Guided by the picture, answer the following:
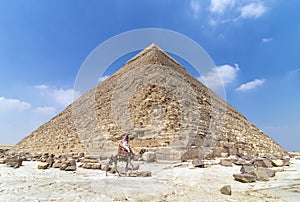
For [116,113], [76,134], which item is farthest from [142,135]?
[76,134]

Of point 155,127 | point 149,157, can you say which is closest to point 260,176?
point 149,157

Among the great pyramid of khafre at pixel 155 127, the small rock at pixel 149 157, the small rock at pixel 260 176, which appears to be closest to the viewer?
the small rock at pixel 260 176

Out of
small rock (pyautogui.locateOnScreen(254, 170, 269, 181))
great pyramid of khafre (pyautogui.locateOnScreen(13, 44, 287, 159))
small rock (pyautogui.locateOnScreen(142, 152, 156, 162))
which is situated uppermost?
great pyramid of khafre (pyautogui.locateOnScreen(13, 44, 287, 159))

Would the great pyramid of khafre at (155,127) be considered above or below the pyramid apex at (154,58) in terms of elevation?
below

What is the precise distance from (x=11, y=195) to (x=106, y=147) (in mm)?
9414

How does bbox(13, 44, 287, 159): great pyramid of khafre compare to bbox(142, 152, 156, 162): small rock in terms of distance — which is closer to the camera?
bbox(142, 152, 156, 162): small rock

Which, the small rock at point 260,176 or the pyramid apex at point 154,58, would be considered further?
the pyramid apex at point 154,58

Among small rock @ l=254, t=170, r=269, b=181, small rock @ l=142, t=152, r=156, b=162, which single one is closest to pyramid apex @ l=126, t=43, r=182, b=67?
small rock @ l=142, t=152, r=156, b=162

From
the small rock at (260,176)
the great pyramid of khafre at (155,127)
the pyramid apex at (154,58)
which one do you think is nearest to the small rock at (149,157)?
the great pyramid of khafre at (155,127)

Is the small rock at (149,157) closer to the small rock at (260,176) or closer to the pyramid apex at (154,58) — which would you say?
the small rock at (260,176)

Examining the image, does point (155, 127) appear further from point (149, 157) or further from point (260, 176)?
point (260, 176)

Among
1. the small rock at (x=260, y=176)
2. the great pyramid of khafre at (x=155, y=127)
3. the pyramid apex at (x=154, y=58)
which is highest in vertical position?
the pyramid apex at (x=154, y=58)

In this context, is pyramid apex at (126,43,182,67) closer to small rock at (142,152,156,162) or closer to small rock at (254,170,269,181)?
small rock at (142,152,156,162)

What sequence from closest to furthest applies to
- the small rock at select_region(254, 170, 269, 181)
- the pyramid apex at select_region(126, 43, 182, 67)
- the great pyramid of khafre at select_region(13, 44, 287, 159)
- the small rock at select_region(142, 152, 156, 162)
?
the small rock at select_region(254, 170, 269, 181) < the small rock at select_region(142, 152, 156, 162) < the great pyramid of khafre at select_region(13, 44, 287, 159) < the pyramid apex at select_region(126, 43, 182, 67)
